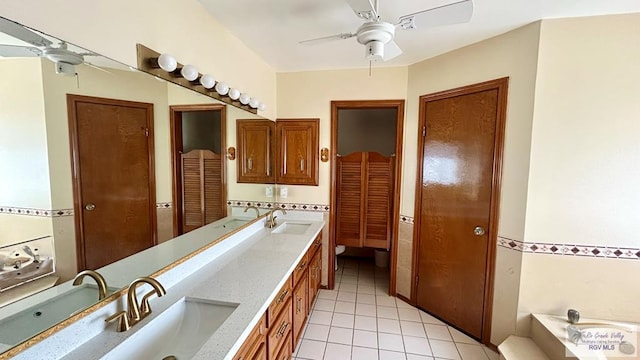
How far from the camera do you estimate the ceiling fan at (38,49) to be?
79cm

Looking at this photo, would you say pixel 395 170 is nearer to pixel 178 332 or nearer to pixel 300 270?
pixel 300 270

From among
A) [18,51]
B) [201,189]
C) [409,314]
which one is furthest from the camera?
[409,314]

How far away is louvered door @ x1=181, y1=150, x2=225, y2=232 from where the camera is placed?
5.42 ft

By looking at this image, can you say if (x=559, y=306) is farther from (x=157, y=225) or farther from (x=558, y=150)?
(x=157, y=225)

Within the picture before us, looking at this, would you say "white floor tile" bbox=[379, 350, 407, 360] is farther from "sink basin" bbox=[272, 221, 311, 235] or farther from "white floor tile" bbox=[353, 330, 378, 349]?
"sink basin" bbox=[272, 221, 311, 235]

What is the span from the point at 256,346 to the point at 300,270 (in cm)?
87

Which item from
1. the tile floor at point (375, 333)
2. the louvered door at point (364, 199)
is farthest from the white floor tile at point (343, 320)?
the louvered door at point (364, 199)

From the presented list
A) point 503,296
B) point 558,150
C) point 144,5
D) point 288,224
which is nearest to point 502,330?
point 503,296

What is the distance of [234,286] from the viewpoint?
143 cm

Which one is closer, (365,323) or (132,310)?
(132,310)

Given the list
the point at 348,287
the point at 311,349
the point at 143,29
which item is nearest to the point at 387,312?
the point at 348,287

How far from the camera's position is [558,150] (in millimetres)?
1895

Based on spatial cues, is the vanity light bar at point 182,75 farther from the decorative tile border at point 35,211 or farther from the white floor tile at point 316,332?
the white floor tile at point 316,332

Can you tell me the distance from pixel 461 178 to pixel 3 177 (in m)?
2.69
